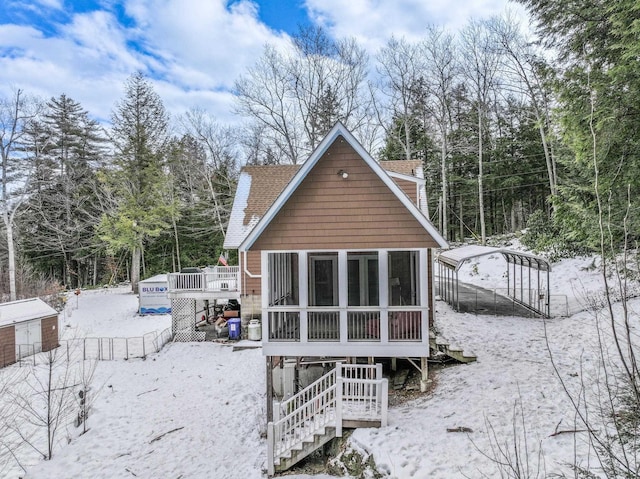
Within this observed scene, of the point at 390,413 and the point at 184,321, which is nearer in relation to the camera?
the point at 390,413

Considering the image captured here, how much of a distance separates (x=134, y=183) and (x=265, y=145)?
10046mm

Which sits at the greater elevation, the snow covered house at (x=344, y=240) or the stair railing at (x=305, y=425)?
the snow covered house at (x=344, y=240)

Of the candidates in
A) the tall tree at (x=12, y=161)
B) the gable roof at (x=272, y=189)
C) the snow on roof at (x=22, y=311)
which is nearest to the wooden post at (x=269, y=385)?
the gable roof at (x=272, y=189)

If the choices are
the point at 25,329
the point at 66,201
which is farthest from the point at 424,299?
the point at 66,201

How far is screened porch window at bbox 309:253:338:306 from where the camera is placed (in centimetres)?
1024

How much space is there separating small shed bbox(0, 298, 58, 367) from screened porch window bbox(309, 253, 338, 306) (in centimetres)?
1362

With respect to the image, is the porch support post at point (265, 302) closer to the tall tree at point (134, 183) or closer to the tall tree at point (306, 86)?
the tall tree at point (306, 86)

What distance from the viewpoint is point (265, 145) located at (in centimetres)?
2778

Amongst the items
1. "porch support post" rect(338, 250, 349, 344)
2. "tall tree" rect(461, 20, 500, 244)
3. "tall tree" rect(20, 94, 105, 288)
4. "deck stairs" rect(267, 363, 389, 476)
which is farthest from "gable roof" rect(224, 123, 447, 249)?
"tall tree" rect(20, 94, 105, 288)

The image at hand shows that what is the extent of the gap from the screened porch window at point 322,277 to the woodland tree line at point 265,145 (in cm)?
1336

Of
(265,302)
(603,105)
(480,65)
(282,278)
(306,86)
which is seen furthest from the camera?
(306,86)

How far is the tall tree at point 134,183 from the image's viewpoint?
80.7 ft

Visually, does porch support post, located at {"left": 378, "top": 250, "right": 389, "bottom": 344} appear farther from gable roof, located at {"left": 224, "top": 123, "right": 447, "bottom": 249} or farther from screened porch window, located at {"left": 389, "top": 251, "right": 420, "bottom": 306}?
screened porch window, located at {"left": 389, "top": 251, "right": 420, "bottom": 306}

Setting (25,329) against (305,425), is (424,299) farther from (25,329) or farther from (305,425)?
(25,329)
